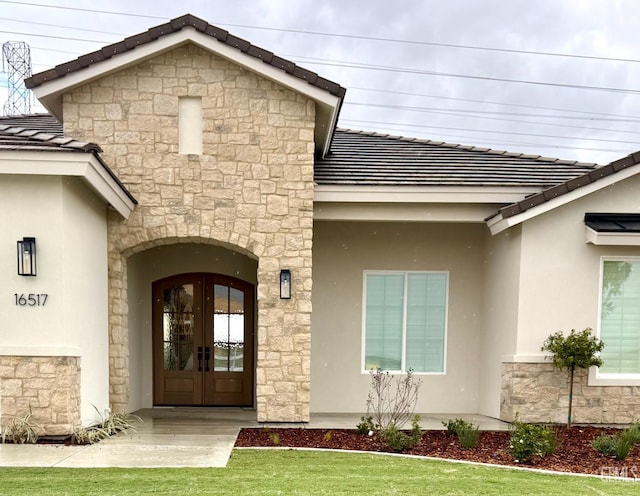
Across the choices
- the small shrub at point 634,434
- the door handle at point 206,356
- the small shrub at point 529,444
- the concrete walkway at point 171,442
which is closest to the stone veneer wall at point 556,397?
the concrete walkway at point 171,442

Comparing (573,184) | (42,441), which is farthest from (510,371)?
(42,441)

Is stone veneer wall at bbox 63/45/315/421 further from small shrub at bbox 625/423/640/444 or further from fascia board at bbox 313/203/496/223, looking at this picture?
small shrub at bbox 625/423/640/444

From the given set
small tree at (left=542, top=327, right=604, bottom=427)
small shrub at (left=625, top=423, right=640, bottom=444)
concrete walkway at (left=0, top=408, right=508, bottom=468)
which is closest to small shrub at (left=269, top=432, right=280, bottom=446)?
concrete walkway at (left=0, top=408, right=508, bottom=468)

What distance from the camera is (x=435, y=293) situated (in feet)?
31.1

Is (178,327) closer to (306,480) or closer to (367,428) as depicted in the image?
(367,428)

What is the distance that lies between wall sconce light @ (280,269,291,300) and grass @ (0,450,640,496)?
2.55 metres

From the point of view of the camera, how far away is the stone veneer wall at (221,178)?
7621 millimetres

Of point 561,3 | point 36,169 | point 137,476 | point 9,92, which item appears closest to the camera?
point 137,476

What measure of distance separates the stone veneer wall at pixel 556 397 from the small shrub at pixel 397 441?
236 centimetres

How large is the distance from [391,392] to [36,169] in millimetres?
7096

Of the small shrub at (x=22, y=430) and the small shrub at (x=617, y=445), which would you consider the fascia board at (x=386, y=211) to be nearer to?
the small shrub at (x=617, y=445)

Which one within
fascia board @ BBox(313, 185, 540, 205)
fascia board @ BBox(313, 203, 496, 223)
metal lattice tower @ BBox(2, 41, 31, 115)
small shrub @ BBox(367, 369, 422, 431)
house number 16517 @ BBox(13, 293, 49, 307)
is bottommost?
small shrub @ BBox(367, 369, 422, 431)

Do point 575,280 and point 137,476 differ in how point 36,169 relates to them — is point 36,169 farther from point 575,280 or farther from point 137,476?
point 575,280

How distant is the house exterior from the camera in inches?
259
